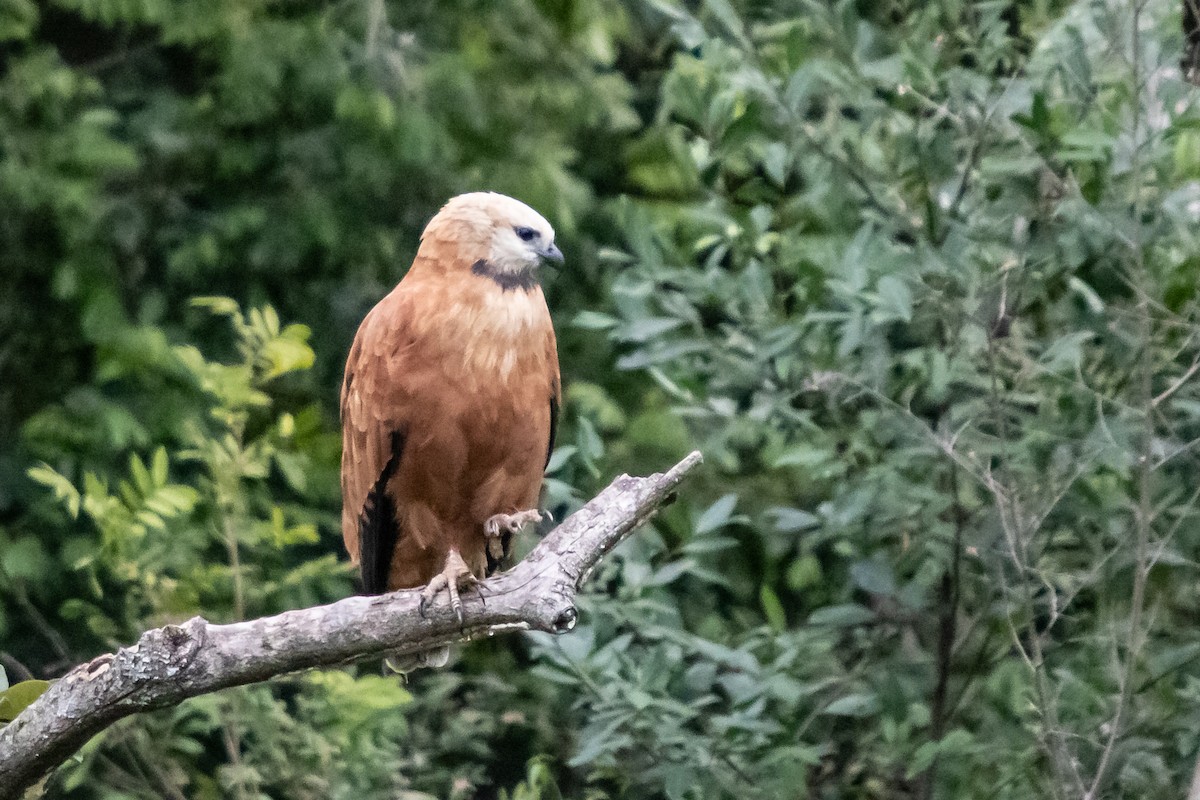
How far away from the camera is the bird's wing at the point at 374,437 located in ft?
9.52

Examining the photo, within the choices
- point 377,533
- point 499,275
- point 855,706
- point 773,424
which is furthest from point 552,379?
point 855,706

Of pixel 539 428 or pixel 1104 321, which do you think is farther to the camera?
pixel 1104 321

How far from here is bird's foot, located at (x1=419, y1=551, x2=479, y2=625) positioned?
2604 mm

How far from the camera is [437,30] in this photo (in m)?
5.52

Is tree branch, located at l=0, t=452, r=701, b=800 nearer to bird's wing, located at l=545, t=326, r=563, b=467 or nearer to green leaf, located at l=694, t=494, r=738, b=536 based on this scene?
bird's wing, located at l=545, t=326, r=563, b=467

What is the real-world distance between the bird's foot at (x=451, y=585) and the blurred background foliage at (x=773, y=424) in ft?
2.51

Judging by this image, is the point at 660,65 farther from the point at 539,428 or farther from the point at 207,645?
the point at 207,645


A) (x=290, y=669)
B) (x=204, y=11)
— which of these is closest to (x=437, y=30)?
(x=204, y=11)

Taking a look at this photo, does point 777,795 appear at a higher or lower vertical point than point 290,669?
lower

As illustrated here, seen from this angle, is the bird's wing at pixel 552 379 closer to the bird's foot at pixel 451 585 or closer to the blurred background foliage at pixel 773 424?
A: the blurred background foliage at pixel 773 424

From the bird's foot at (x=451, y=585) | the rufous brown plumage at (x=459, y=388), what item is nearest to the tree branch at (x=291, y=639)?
the bird's foot at (x=451, y=585)

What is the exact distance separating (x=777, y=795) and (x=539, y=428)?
1205 millimetres

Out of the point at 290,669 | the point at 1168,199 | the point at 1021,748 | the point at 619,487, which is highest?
the point at 1168,199

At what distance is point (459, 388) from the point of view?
2844 mm
